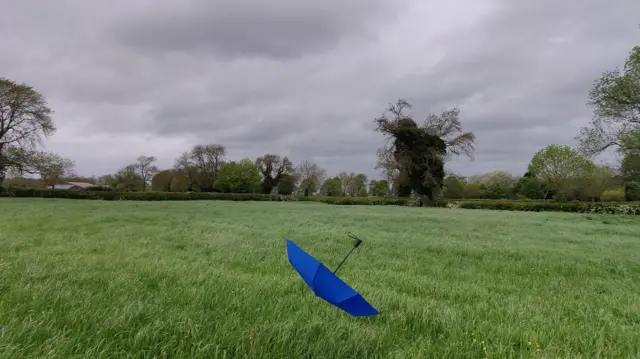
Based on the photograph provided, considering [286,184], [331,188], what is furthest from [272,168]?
[331,188]

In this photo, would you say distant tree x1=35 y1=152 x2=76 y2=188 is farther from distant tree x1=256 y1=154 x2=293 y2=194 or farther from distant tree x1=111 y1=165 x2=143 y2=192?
distant tree x1=256 y1=154 x2=293 y2=194

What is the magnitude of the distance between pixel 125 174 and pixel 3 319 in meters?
104

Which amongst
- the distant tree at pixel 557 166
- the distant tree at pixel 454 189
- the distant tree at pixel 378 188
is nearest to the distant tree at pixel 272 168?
the distant tree at pixel 378 188

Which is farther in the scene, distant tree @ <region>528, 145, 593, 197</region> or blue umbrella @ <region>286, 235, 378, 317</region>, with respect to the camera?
distant tree @ <region>528, 145, 593, 197</region>

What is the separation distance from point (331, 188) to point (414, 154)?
57.3 m

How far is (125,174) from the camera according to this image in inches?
3649

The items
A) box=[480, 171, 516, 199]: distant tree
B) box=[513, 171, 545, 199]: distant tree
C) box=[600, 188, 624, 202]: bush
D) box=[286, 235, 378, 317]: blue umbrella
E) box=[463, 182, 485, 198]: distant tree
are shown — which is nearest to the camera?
box=[286, 235, 378, 317]: blue umbrella

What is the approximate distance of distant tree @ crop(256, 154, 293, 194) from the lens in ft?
273

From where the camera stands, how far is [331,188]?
102125 mm

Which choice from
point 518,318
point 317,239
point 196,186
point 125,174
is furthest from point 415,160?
point 125,174

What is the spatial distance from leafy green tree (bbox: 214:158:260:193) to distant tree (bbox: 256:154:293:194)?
2123 millimetres

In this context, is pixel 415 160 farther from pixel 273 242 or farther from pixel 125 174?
pixel 125 174

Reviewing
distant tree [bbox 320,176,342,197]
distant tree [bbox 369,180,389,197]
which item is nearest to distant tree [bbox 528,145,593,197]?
distant tree [bbox 369,180,389,197]

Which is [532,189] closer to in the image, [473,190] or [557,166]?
[557,166]
